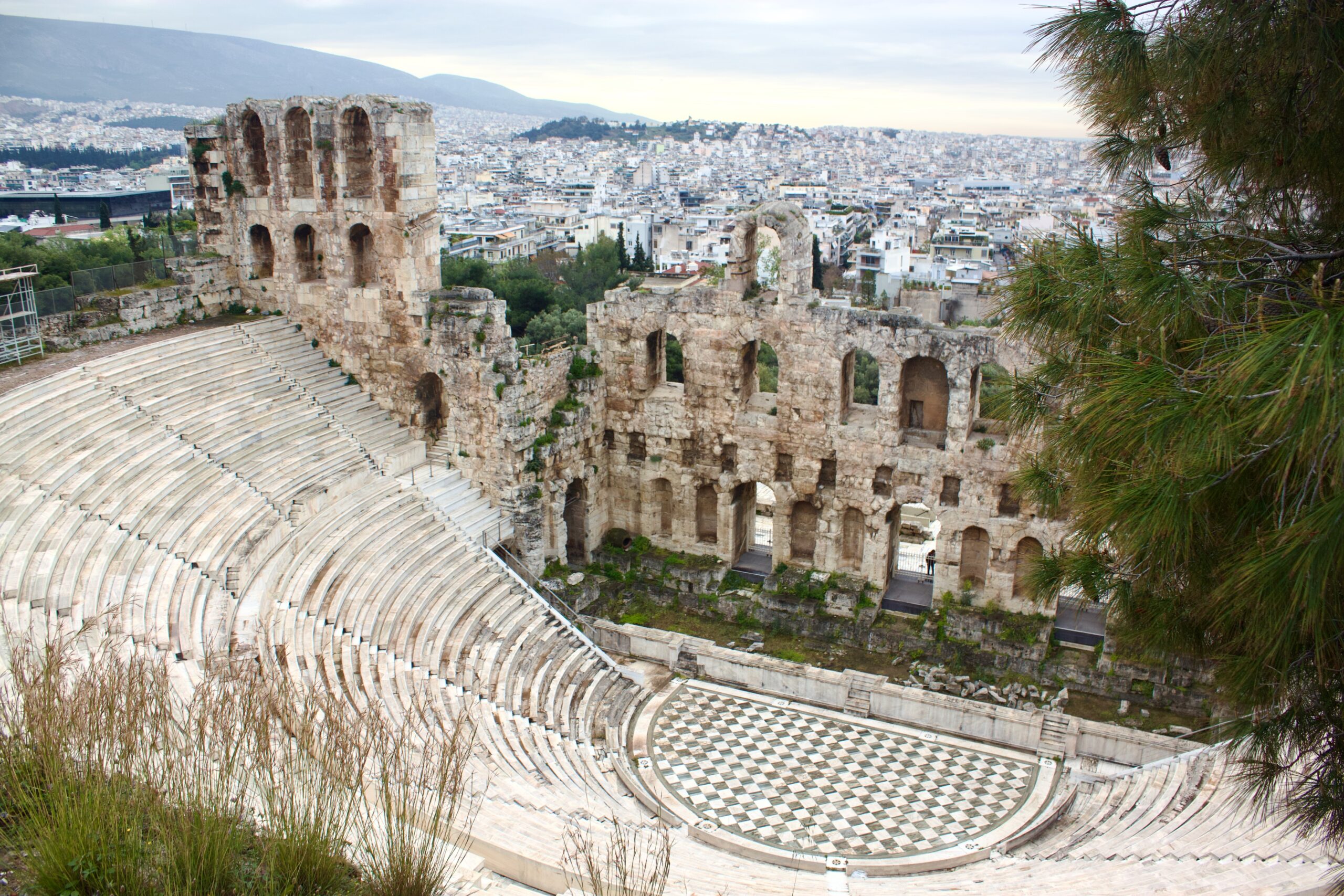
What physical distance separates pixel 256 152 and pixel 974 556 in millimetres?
19734

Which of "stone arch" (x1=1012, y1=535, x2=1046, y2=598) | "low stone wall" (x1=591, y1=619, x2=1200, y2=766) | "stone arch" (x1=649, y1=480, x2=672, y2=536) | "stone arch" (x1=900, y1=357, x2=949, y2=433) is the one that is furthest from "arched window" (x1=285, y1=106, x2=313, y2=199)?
"stone arch" (x1=1012, y1=535, x2=1046, y2=598)

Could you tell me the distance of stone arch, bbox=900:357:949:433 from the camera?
23.5 metres

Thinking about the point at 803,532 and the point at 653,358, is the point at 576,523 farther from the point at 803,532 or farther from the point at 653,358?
the point at 803,532

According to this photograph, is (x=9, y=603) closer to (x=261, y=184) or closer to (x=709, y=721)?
(x=709, y=721)

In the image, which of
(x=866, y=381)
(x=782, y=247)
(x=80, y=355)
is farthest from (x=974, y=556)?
(x=866, y=381)

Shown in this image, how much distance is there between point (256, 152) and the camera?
2533 centimetres

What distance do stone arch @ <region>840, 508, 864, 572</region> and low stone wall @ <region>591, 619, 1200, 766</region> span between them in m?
3.68

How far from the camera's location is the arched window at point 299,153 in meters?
24.3

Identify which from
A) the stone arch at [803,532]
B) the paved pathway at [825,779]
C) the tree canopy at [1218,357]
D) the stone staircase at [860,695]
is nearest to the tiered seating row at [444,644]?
the paved pathway at [825,779]

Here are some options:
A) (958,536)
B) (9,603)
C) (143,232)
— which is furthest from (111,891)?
(143,232)

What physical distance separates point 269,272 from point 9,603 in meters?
14.0

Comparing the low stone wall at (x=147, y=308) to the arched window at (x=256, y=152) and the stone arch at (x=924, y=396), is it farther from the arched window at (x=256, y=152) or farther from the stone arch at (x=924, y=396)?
the stone arch at (x=924, y=396)

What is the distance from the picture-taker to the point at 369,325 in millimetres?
24375

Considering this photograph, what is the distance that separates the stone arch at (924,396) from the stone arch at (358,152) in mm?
13219
